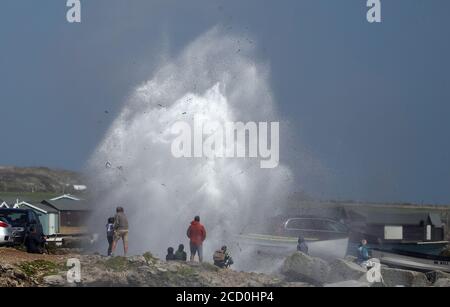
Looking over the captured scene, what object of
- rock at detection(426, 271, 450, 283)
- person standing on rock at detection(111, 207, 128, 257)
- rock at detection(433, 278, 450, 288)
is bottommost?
rock at detection(426, 271, 450, 283)

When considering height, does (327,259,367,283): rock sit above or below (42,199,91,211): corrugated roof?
below

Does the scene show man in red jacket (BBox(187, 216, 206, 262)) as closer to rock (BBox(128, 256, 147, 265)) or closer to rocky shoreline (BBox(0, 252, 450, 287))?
rocky shoreline (BBox(0, 252, 450, 287))

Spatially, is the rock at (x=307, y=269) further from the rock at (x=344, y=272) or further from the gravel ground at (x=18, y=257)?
the gravel ground at (x=18, y=257)

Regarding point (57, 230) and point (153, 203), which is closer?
point (153, 203)

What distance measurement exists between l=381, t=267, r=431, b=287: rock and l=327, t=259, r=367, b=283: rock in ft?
3.52

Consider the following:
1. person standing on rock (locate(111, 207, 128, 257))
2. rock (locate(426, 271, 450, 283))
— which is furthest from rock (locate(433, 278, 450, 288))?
person standing on rock (locate(111, 207, 128, 257))

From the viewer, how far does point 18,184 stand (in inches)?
3420

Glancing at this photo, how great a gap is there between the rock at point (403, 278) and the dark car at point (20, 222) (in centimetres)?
1130

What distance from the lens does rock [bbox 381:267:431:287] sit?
25194 millimetres

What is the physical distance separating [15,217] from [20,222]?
0.48 meters

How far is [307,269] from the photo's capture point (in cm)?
2458
